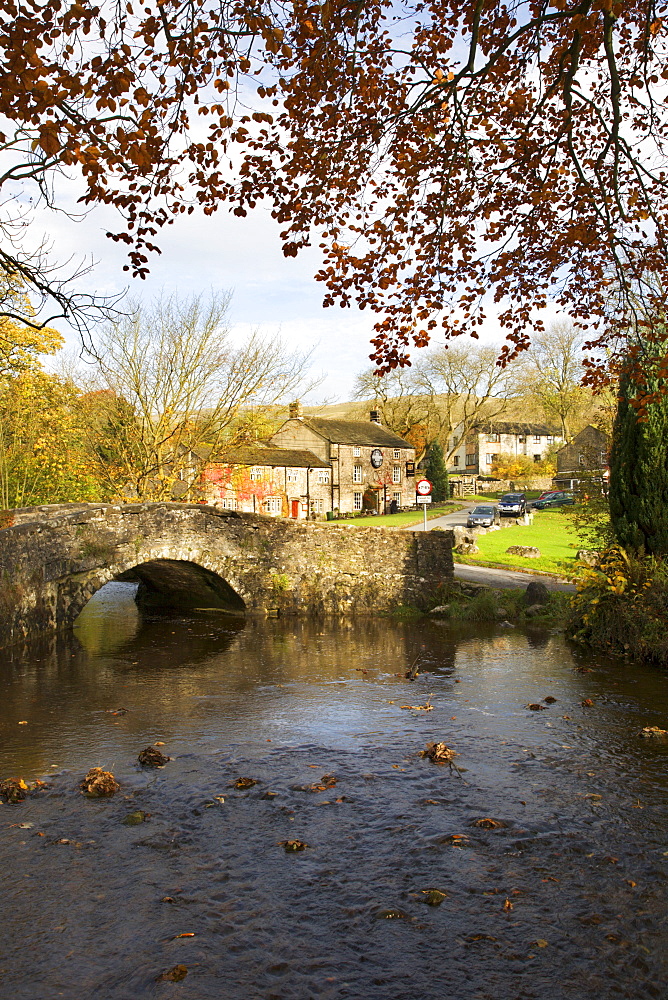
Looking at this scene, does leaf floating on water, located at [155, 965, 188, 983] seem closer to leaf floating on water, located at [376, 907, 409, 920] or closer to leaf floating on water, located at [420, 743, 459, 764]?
leaf floating on water, located at [376, 907, 409, 920]

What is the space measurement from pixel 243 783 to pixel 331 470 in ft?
152

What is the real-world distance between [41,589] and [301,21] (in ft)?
36.0

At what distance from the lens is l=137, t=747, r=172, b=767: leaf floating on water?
7383mm

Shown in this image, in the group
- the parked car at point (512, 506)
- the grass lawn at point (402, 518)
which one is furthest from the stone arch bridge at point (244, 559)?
the parked car at point (512, 506)

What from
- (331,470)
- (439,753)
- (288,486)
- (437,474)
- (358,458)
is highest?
(358,458)

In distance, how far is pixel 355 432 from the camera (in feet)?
187

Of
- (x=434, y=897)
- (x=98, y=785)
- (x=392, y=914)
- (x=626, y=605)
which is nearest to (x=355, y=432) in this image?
(x=626, y=605)

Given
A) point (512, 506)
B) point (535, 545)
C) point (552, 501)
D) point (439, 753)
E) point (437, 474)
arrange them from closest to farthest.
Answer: point (439, 753) → point (535, 545) → point (512, 506) → point (552, 501) → point (437, 474)

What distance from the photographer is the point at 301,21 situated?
6652mm

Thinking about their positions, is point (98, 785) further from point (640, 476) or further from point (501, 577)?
point (501, 577)

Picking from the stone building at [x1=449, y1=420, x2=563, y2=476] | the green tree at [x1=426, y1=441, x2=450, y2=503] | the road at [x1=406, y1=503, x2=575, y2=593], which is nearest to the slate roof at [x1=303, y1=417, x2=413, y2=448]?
the green tree at [x1=426, y1=441, x2=450, y2=503]

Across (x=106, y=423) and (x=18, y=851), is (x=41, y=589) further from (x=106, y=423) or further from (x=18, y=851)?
(x=106, y=423)

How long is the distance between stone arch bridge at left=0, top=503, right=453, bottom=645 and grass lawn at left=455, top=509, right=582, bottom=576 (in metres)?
4.45

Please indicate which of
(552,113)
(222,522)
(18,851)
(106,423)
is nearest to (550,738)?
(18,851)
